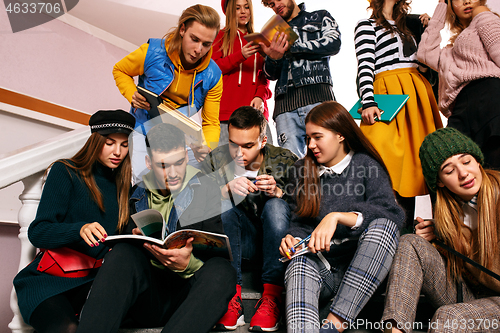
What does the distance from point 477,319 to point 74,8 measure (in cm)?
359

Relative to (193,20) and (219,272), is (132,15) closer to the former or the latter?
(193,20)

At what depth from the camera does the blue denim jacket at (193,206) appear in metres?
1.21

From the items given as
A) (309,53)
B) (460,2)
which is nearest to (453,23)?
(460,2)

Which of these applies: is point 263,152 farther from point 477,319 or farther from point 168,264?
point 477,319

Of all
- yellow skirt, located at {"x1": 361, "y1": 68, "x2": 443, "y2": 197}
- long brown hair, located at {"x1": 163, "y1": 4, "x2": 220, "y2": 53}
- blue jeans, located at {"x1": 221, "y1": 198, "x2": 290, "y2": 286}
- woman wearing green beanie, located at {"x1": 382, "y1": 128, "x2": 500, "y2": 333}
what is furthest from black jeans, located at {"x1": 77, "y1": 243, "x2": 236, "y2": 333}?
long brown hair, located at {"x1": 163, "y1": 4, "x2": 220, "y2": 53}

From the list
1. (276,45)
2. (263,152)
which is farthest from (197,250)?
(276,45)

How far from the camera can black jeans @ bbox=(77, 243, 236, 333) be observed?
0.90 m

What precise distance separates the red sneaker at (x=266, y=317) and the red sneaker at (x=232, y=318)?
55mm

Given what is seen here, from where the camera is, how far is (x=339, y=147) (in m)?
1.36

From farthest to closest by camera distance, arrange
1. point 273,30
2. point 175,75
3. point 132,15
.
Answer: point 132,15
point 273,30
point 175,75

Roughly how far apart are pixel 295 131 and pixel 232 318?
1.01 m

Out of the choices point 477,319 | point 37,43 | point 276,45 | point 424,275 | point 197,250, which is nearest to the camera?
Answer: point 477,319

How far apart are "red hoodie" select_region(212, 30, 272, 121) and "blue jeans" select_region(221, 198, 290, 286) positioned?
750 millimetres

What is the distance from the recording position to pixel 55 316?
3.18 ft
